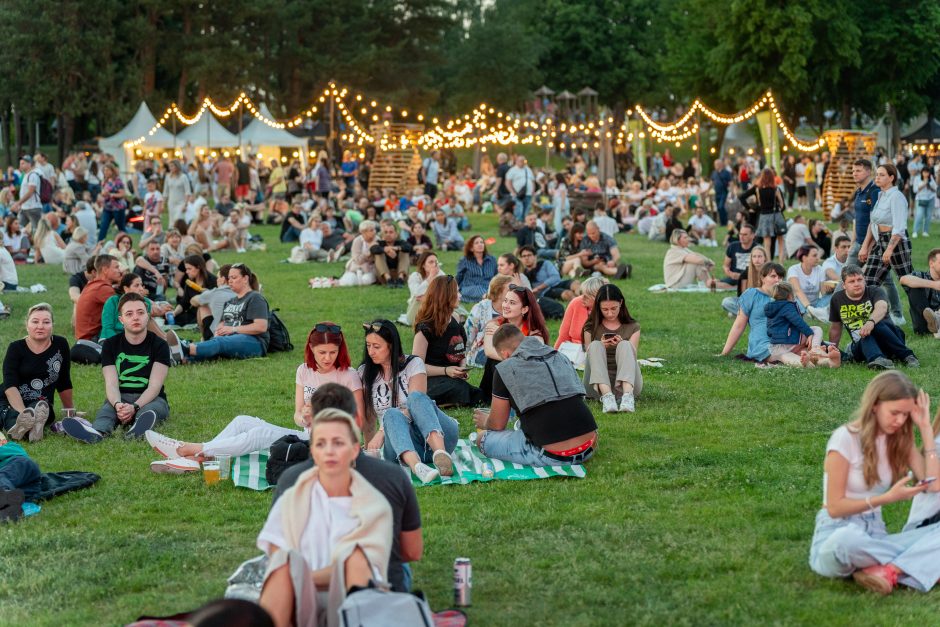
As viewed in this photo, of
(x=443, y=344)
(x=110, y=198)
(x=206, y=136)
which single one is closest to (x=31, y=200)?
(x=110, y=198)

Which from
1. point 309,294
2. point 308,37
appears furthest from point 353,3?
point 309,294

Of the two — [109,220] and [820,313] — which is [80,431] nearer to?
[820,313]

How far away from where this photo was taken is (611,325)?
10508 mm

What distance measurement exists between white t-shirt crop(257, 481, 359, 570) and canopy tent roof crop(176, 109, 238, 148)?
37089 millimetres

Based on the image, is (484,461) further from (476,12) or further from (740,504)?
(476,12)

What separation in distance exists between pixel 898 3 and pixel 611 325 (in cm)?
4391

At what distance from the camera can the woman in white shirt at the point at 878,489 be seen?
6074 millimetres

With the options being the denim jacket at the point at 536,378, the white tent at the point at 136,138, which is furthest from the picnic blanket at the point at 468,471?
the white tent at the point at 136,138

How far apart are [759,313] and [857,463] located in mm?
6601

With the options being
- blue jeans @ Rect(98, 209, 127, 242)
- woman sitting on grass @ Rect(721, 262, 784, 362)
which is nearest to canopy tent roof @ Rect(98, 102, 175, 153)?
blue jeans @ Rect(98, 209, 127, 242)

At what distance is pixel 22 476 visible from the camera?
801cm

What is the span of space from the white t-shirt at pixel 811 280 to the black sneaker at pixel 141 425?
8544 millimetres

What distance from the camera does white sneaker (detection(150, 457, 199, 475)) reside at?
28.6 ft

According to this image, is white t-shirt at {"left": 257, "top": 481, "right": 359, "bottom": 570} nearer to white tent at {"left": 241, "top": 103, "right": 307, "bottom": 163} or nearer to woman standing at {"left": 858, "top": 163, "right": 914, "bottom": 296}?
woman standing at {"left": 858, "top": 163, "right": 914, "bottom": 296}
